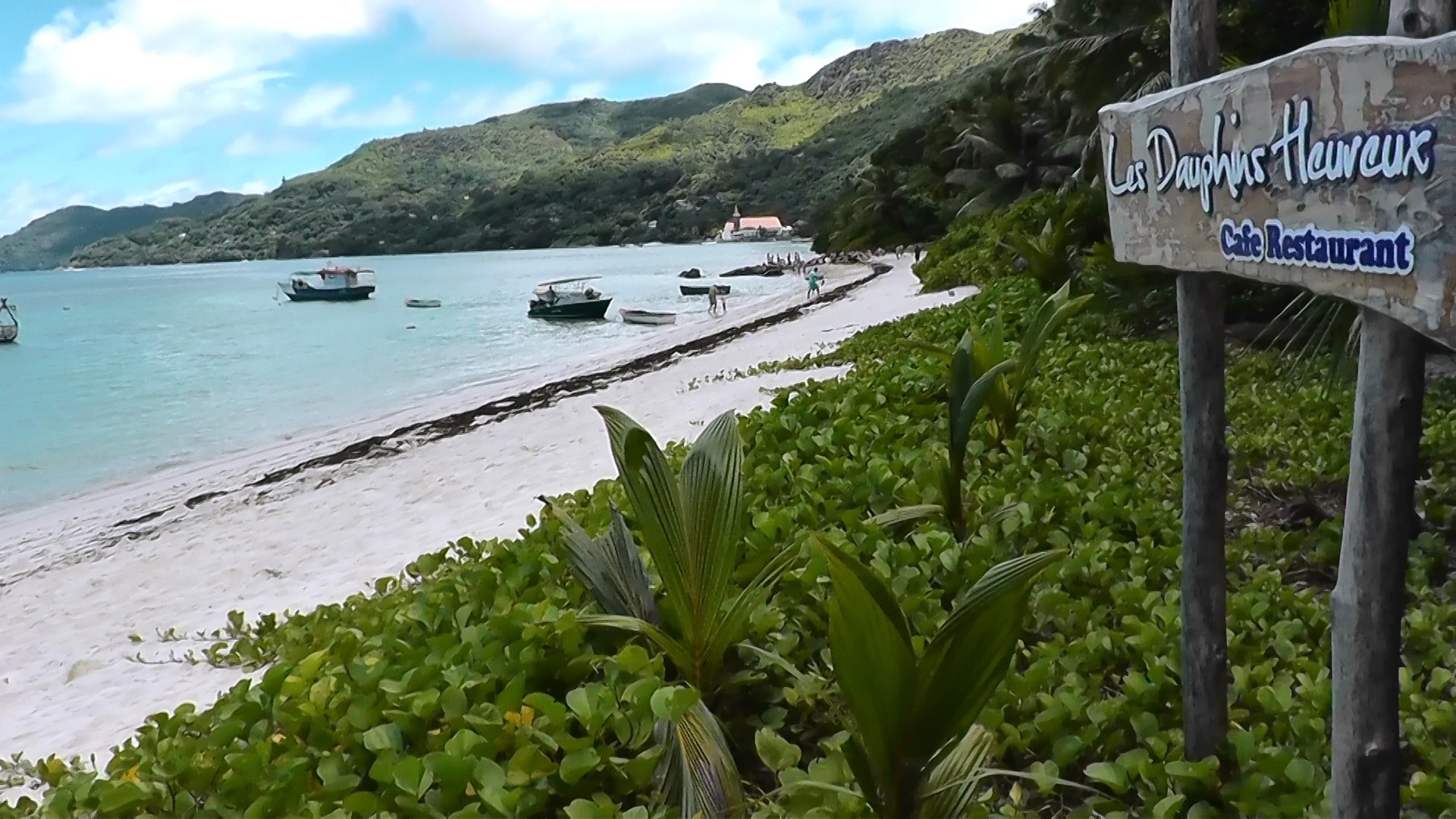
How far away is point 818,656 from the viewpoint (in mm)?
2676

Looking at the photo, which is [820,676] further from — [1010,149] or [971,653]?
[1010,149]

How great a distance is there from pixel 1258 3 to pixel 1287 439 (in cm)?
430

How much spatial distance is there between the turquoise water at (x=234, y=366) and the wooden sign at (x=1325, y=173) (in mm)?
12724

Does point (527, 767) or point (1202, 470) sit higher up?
point (1202, 470)

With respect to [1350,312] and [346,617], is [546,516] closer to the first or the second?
[346,617]

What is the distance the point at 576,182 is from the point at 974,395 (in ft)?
374

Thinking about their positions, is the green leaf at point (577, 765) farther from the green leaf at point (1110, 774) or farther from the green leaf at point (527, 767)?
the green leaf at point (1110, 774)

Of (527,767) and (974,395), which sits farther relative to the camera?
(974,395)

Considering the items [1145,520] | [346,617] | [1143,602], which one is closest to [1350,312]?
[1145,520]

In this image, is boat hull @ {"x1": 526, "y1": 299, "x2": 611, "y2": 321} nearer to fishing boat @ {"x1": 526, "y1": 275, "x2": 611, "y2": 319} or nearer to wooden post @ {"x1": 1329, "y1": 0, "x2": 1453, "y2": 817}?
fishing boat @ {"x1": 526, "y1": 275, "x2": 611, "y2": 319}

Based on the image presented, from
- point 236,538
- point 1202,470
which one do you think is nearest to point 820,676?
point 1202,470

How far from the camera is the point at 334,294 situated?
45875 millimetres

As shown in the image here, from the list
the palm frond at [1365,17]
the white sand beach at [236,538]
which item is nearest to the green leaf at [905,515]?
the palm frond at [1365,17]

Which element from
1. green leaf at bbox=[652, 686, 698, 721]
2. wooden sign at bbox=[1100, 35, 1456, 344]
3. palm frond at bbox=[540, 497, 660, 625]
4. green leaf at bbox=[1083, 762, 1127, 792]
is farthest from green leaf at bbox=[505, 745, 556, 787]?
wooden sign at bbox=[1100, 35, 1456, 344]
